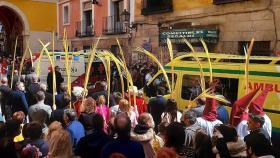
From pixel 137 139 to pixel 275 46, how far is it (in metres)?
9.69

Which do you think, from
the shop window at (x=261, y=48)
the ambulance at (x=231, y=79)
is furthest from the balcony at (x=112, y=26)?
the ambulance at (x=231, y=79)

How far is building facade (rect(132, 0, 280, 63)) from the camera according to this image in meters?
13.8

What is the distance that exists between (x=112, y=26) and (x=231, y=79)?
608 inches

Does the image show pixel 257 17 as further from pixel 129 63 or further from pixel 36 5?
pixel 36 5

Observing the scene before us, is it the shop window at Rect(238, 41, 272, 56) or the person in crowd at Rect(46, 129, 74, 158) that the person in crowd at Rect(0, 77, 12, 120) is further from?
the shop window at Rect(238, 41, 272, 56)

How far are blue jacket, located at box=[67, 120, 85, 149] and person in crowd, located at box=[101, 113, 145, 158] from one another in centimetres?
139

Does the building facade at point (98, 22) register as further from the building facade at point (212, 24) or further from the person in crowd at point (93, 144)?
the person in crowd at point (93, 144)

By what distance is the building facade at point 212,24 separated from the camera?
13.8 meters

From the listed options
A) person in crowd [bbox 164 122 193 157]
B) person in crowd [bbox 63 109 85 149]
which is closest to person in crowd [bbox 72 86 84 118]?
person in crowd [bbox 63 109 85 149]

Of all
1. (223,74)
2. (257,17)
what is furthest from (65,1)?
(223,74)

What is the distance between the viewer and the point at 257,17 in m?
14.1

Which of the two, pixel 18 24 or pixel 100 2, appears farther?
pixel 18 24

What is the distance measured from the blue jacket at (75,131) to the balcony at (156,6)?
12826 mm

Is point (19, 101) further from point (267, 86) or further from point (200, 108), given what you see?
point (267, 86)
